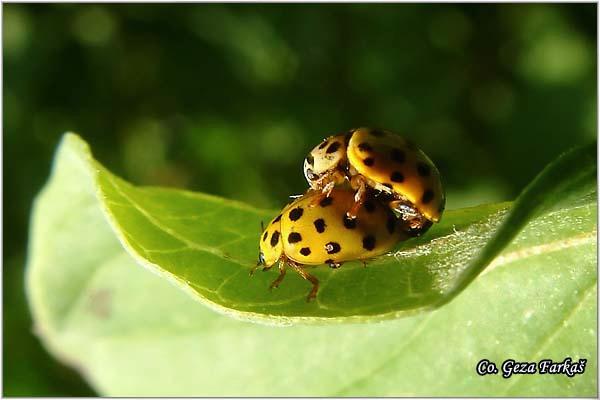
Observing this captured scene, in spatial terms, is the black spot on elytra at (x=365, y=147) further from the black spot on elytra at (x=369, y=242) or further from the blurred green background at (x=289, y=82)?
the blurred green background at (x=289, y=82)

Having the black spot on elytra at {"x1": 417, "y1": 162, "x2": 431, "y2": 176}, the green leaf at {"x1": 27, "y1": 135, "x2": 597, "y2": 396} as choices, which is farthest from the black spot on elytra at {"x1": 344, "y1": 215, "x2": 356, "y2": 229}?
the black spot on elytra at {"x1": 417, "y1": 162, "x2": 431, "y2": 176}

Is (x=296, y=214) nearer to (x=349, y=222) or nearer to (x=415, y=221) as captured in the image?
(x=349, y=222)

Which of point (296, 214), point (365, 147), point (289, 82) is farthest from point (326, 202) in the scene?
point (289, 82)

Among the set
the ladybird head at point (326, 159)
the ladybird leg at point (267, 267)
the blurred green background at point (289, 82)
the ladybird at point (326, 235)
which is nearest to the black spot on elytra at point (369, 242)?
the ladybird at point (326, 235)

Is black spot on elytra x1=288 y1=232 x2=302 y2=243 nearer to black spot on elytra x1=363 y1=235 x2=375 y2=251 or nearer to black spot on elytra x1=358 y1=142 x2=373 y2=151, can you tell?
black spot on elytra x1=363 y1=235 x2=375 y2=251

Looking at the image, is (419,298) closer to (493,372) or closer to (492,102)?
(493,372)

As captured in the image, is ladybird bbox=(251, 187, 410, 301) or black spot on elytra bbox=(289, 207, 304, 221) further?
black spot on elytra bbox=(289, 207, 304, 221)

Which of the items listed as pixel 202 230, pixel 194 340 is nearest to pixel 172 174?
pixel 194 340
